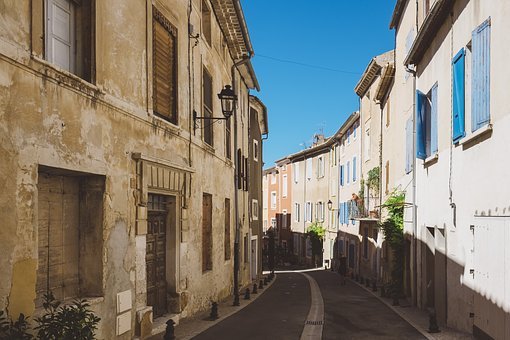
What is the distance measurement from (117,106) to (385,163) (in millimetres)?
16877

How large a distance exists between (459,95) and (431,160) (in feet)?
10.2

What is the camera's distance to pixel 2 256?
5.71 m

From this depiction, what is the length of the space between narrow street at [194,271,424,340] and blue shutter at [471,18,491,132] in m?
4.65

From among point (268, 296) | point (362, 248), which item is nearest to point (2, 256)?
point (268, 296)

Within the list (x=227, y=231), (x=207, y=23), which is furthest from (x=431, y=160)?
(x=227, y=231)

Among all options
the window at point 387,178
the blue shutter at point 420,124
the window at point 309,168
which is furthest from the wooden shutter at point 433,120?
the window at point 309,168

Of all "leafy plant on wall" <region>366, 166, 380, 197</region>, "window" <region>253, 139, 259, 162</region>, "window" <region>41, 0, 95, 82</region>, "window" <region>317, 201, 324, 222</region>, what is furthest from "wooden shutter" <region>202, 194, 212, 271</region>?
"window" <region>317, 201, 324, 222</region>

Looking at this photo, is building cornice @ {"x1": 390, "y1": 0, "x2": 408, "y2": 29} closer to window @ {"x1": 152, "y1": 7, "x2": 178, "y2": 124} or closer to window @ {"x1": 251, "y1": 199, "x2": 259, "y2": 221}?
window @ {"x1": 152, "y1": 7, "x2": 178, "y2": 124}

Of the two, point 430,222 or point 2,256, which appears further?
point 430,222

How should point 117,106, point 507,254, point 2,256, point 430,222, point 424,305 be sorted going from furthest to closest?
point 424,305, point 430,222, point 117,106, point 507,254, point 2,256

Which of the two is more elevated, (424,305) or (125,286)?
(125,286)

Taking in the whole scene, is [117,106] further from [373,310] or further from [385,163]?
[385,163]

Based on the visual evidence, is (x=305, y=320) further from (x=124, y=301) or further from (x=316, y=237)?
(x=316, y=237)

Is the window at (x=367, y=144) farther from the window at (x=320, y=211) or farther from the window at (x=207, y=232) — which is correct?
the window at (x=207, y=232)
